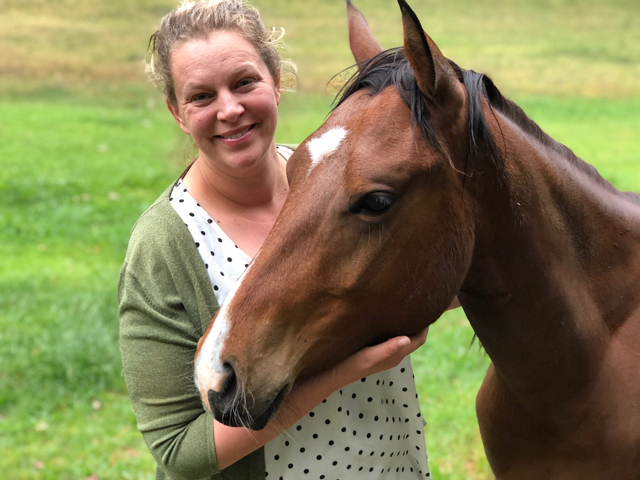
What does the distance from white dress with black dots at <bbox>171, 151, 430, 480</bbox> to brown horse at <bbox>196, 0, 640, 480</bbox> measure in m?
0.35

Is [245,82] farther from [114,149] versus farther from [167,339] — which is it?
[114,149]

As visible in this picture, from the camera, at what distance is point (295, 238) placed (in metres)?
1.47

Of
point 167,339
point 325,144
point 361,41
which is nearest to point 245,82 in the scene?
point 361,41

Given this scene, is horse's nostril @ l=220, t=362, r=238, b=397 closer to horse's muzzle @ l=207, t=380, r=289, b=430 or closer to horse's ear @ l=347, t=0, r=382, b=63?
horse's muzzle @ l=207, t=380, r=289, b=430

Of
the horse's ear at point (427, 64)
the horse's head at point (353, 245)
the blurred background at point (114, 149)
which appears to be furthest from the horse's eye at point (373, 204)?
the blurred background at point (114, 149)

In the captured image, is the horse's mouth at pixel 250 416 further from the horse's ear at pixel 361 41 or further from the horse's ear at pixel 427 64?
the horse's ear at pixel 361 41

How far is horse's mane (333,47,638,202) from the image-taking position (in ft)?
4.87

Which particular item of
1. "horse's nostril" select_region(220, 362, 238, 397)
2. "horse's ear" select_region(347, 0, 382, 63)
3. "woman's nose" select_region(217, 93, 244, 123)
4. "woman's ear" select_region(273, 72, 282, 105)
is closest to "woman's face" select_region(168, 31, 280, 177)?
"woman's nose" select_region(217, 93, 244, 123)

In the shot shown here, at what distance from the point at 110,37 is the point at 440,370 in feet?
42.1

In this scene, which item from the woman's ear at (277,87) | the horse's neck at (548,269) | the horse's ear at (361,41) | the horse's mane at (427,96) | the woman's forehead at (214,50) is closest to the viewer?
the horse's mane at (427,96)

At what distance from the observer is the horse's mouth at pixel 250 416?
1438mm

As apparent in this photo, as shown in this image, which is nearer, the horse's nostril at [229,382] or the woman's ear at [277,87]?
the horse's nostril at [229,382]

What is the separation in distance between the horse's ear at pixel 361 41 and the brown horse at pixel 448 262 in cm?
27

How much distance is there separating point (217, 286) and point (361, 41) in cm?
85
